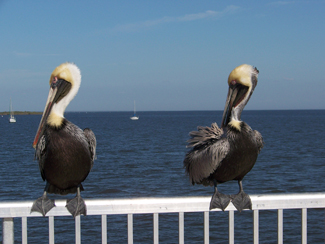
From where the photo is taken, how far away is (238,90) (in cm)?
305

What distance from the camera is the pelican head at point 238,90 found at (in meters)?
3.00

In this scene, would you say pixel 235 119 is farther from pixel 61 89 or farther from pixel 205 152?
pixel 61 89

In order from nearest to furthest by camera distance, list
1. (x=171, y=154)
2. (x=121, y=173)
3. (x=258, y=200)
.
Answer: (x=258, y=200)
(x=121, y=173)
(x=171, y=154)

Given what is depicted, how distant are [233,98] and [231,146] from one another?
44 centimetres

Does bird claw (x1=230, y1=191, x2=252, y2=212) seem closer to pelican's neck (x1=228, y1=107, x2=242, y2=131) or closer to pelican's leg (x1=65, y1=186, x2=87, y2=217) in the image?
pelican's neck (x1=228, y1=107, x2=242, y2=131)

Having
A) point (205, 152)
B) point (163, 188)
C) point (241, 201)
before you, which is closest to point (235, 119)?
point (205, 152)

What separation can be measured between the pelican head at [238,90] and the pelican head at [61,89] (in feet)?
4.13

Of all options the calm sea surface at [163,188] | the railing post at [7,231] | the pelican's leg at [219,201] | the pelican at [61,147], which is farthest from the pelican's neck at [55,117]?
the pelican's leg at [219,201]

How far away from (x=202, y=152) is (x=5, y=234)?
63.2 inches

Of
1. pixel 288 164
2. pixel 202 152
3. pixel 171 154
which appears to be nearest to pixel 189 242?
pixel 202 152

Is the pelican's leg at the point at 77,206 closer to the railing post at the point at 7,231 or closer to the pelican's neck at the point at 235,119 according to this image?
the railing post at the point at 7,231

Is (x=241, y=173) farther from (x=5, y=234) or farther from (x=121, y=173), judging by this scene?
(x=121, y=173)

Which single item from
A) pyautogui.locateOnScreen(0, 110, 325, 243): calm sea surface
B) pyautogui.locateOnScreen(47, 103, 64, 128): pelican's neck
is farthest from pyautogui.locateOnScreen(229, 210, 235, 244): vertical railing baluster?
pyautogui.locateOnScreen(0, 110, 325, 243): calm sea surface

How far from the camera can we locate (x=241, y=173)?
2889 mm
